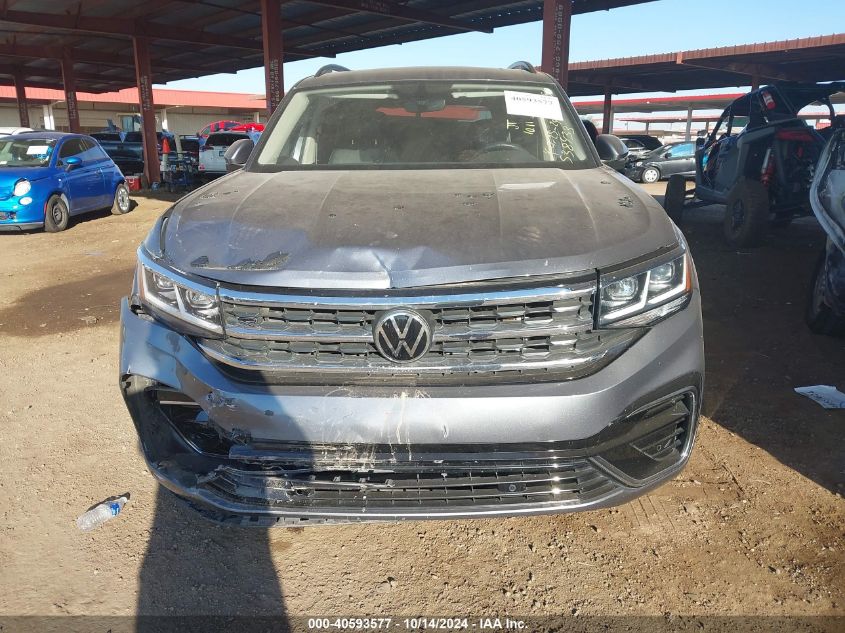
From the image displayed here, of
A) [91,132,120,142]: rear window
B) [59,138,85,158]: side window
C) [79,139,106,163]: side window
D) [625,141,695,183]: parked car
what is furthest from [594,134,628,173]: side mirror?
[91,132,120,142]: rear window

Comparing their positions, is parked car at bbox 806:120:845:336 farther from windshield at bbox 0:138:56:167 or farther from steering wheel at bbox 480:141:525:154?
windshield at bbox 0:138:56:167

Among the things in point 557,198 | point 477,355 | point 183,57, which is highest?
point 183,57

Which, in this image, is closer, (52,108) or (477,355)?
(477,355)

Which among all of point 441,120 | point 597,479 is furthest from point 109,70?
point 597,479

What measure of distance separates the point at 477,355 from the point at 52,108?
165ft

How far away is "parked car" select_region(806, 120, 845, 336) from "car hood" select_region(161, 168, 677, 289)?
201cm

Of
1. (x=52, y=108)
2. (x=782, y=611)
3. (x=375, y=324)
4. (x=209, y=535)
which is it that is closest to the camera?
(x=375, y=324)

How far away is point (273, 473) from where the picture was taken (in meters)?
1.88

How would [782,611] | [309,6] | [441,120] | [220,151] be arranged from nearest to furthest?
[782,611] → [441,120] → [309,6] → [220,151]

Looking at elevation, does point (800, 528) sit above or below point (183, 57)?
below

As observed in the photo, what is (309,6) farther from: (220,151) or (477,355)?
(477,355)

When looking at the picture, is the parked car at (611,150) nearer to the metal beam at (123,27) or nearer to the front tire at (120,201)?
the front tire at (120,201)

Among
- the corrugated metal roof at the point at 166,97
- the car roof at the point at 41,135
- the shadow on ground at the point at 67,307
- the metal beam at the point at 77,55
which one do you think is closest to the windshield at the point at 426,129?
the shadow on ground at the point at 67,307

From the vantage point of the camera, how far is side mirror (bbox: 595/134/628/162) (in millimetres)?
3453
